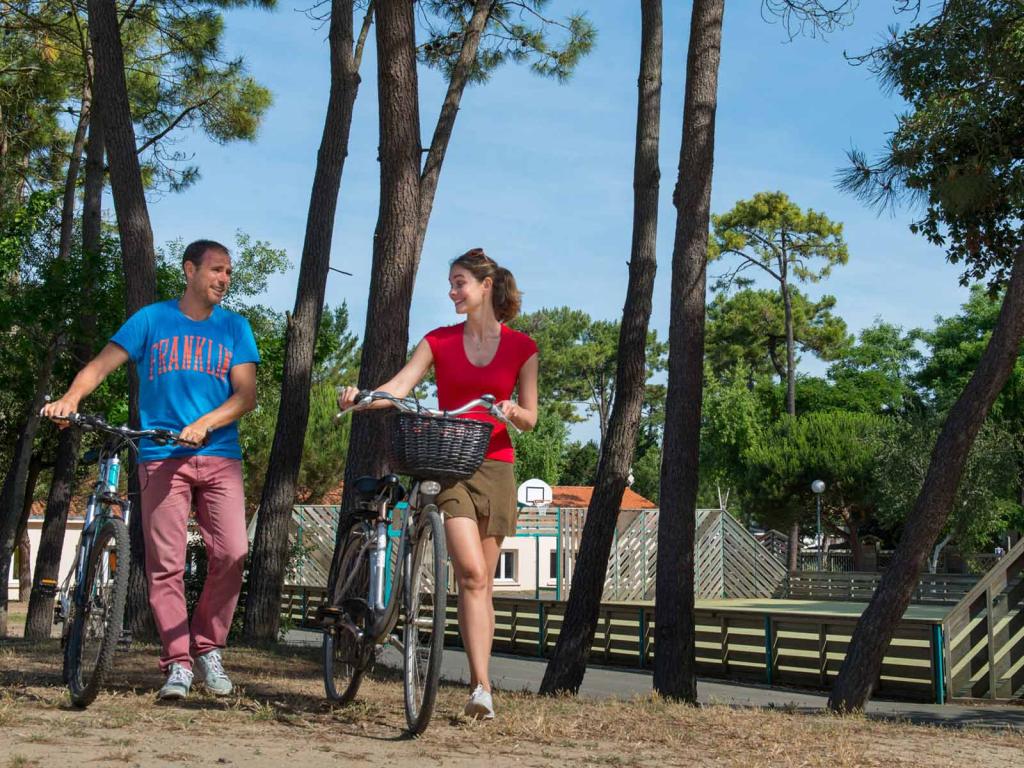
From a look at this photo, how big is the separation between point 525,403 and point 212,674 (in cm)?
183

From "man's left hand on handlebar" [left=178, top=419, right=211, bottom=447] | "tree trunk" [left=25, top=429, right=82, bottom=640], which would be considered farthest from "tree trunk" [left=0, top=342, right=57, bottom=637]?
"man's left hand on handlebar" [left=178, top=419, right=211, bottom=447]

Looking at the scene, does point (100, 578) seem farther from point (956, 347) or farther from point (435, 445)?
point (956, 347)

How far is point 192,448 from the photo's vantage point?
17.9 feet

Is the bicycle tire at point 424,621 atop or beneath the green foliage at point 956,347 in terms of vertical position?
beneath

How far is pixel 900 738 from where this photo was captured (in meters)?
6.05

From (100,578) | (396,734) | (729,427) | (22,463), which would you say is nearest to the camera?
(396,734)


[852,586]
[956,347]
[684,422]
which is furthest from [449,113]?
[956,347]

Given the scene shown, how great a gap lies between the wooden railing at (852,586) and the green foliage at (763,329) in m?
20.6

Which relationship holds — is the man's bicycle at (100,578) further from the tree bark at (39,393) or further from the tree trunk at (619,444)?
the tree bark at (39,393)

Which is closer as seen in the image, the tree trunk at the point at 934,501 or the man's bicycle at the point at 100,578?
the man's bicycle at the point at 100,578

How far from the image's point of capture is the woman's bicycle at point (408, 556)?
480 cm

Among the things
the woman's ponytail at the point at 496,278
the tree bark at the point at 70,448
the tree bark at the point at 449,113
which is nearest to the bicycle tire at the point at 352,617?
the woman's ponytail at the point at 496,278

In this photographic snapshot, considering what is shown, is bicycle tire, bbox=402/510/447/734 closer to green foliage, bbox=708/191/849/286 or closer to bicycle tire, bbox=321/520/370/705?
bicycle tire, bbox=321/520/370/705

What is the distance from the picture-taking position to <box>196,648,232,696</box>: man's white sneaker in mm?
5602
